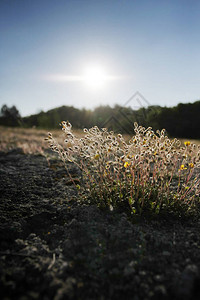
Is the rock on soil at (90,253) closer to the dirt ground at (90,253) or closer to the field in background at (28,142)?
the dirt ground at (90,253)

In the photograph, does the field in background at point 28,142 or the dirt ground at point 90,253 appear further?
the field in background at point 28,142

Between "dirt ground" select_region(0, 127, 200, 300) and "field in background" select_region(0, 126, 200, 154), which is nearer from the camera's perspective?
"dirt ground" select_region(0, 127, 200, 300)

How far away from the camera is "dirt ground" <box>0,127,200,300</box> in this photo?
1608 millimetres

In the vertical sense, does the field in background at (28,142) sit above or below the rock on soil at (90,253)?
above

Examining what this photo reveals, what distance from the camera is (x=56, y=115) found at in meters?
25.5

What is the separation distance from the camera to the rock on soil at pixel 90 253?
1.61 m

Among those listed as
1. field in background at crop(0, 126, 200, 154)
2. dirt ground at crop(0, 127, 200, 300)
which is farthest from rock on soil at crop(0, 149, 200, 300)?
field in background at crop(0, 126, 200, 154)

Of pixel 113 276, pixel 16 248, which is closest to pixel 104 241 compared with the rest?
pixel 113 276

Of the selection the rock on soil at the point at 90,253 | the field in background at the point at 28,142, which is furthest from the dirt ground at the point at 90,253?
the field in background at the point at 28,142

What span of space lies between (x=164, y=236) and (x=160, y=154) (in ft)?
3.32

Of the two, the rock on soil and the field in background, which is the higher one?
the field in background

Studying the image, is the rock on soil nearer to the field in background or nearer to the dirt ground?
the dirt ground

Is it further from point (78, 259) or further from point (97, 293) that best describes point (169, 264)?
point (78, 259)

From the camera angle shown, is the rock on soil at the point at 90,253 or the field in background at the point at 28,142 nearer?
the rock on soil at the point at 90,253
